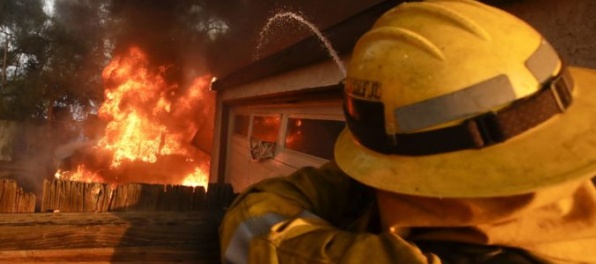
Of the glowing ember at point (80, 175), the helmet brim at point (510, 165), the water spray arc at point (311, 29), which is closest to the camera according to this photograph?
the helmet brim at point (510, 165)

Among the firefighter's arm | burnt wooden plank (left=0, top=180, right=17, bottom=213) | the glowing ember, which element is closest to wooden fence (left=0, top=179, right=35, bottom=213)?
burnt wooden plank (left=0, top=180, right=17, bottom=213)

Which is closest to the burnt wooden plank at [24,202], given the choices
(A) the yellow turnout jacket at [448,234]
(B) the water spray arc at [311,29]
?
(A) the yellow turnout jacket at [448,234]

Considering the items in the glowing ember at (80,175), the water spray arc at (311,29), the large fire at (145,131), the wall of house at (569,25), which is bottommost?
the glowing ember at (80,175)

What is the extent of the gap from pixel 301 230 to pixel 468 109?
0.54 metres

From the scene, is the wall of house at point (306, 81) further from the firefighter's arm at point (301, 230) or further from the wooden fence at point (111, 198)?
the wooden fence at point (111, 198)

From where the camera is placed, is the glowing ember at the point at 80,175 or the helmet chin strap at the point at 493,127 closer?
the helmet chin strap at the point at 493,127

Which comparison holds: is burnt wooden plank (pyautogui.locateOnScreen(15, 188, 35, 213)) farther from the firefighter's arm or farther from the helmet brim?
the helmet brim

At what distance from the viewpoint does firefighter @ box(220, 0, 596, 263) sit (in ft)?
3.17

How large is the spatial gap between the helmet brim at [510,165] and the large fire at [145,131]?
39.8 feet

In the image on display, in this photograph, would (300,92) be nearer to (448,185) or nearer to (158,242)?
(158,242)

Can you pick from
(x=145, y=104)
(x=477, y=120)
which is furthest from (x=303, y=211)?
(x=145, y=104)

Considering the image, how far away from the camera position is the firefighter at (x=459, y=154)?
0.97m

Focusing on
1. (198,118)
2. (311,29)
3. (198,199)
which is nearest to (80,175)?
(198,118)

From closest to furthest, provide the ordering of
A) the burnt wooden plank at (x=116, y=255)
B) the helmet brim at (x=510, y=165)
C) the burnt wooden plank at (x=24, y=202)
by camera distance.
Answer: the helmet brim at (x=510, y=165) → the burnt wooden plank at (x=116, y=255) → the burnt wooden plank at (x=24, y=202)
